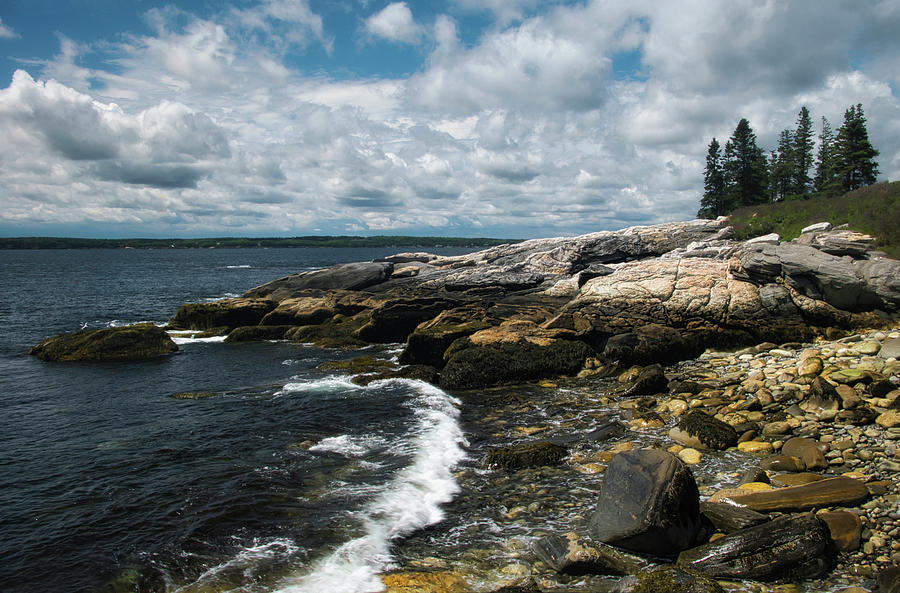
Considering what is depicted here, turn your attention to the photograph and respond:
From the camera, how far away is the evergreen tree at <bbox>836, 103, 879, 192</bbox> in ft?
184

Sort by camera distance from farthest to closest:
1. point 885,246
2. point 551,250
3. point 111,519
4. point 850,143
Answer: point 850,143, point 551,250, point 885,246, point 111,519

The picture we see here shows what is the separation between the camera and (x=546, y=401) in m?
17.8

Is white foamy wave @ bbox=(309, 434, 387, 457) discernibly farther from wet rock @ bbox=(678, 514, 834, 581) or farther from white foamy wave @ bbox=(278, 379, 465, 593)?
wet rock @ bbox=(678, 514, 834, 581)

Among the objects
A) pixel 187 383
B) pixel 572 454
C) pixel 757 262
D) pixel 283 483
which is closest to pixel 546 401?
pixel 572 454

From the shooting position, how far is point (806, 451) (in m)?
10.8

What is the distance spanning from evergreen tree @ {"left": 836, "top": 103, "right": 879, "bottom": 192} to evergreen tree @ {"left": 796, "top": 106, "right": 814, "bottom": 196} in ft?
34.7

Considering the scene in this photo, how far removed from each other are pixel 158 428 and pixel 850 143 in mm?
72898

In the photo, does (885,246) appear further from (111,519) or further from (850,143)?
(850,143)

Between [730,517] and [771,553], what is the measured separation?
44.3 inches

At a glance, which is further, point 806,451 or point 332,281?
point 332,281

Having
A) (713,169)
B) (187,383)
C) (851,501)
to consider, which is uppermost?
(713,169)

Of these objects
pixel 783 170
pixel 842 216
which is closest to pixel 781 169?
pixel 783 170

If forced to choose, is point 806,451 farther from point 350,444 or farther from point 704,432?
point 350,444

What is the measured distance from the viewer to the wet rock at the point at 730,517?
337 inches
